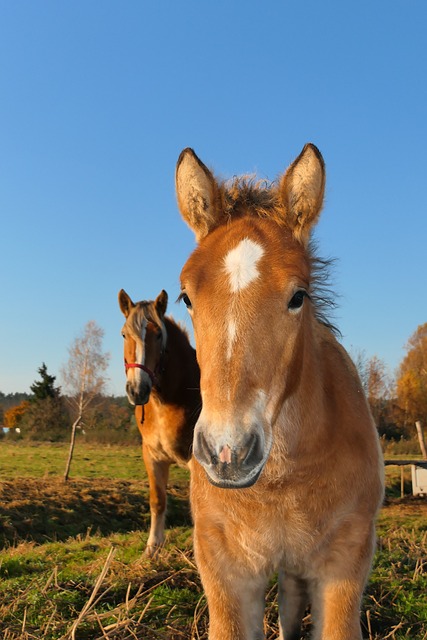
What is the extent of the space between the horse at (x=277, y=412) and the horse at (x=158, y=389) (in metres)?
4.45

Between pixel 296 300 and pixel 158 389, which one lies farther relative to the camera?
pixel 158 389

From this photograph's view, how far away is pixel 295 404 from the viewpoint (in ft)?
10.4

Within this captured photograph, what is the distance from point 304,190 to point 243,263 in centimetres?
74

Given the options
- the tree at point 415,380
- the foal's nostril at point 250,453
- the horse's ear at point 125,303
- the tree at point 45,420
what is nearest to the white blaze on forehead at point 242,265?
the foal's nostril at point 250,453

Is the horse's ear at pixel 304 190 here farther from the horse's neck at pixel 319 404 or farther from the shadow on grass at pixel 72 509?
the shadow on grass at pixel 72 509

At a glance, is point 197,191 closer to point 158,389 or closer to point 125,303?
point 158,389

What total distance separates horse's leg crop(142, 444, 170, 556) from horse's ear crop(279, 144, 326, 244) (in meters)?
5.98

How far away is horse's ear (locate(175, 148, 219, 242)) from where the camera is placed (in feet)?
11.1

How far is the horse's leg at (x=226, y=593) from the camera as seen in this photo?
3.32 metres

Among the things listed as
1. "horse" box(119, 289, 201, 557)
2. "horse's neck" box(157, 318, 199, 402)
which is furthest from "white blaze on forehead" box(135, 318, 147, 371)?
"horse's neck" box(157, 318, 199, 402)

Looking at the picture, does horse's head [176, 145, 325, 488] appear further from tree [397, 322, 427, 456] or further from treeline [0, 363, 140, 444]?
tree [397, 322, 427, 456]

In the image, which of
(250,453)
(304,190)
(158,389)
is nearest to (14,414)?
(158,389)

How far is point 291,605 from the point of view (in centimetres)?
413

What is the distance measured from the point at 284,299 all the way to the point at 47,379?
154ft
